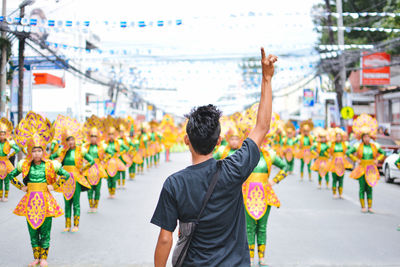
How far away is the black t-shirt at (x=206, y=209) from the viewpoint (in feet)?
7.52

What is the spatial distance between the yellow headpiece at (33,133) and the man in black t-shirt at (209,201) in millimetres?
3924

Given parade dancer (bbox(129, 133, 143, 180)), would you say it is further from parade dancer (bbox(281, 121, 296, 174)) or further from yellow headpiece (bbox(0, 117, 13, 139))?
parade dancer (bbox(281, 121, 296, 174))

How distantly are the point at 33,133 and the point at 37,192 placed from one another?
2.62 feet

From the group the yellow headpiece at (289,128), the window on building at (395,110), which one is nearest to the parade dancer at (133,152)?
the yellow headpiece at (289,128)

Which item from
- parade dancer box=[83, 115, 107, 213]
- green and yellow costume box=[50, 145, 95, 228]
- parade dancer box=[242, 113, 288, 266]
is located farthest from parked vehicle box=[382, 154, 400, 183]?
green and yellow costume box=[50, 145, 95, 228]

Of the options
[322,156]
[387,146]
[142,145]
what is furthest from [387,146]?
[142,145]

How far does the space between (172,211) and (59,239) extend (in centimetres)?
544

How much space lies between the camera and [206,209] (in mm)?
2303

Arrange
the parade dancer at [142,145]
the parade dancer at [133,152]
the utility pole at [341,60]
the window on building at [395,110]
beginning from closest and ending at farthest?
the parade dancer at [133,152], the parade dancer at [142,145], the utility pole at [341,60], the window on building at [395,110]

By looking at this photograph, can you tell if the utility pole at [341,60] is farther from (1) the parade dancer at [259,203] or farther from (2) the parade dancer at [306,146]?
(1) the parade dancer at [259,203]

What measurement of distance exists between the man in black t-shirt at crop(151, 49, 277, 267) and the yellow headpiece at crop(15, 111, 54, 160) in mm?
3924

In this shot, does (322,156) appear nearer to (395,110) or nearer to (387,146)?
(387,146)

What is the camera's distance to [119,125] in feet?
47.2

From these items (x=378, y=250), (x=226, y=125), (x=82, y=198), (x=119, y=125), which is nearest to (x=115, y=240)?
(x=226, y=125)
